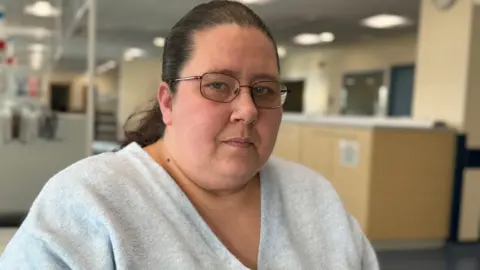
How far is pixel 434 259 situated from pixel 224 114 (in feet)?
10.1

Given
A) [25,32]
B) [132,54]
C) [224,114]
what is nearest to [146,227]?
[224,114]

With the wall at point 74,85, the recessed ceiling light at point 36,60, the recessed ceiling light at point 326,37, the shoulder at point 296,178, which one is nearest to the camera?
the shoulder at point 296,178

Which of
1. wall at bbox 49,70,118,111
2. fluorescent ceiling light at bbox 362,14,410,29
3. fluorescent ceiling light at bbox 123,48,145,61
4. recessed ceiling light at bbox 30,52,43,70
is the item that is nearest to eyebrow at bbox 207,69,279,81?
wall at bbox 49,70,118,111

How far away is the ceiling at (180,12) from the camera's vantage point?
5.32 metres

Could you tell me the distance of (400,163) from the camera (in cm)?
367

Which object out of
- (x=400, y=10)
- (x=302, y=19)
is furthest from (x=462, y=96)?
(x=302, y=19)

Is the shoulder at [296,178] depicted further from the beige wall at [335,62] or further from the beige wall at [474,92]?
the beige wall at [335,62]

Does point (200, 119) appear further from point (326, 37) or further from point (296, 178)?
point (326, 37)

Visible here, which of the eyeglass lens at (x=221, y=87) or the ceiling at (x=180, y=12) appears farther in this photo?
the ceiling at (x=180, y=12)

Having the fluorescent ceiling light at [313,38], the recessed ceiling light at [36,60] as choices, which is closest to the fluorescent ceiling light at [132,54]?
the fluorescent ceiling light at [313,38]

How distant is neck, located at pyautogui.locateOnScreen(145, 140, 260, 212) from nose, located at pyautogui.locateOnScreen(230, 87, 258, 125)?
0.48 ft

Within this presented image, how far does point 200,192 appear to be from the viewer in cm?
87

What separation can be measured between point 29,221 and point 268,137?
379 millimetres

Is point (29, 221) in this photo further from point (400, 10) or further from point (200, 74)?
point (400, 10)
